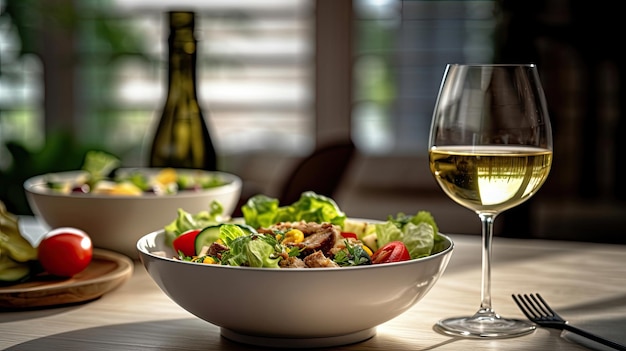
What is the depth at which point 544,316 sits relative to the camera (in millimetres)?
1000

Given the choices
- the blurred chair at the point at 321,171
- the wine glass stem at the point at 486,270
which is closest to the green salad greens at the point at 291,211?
the wine glass stem at the point at 486,270

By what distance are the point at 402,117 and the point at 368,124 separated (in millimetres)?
218

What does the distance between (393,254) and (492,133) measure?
0.55ft

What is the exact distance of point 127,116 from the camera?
5.86 metres

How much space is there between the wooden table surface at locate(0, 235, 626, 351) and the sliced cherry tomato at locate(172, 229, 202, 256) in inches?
2.9

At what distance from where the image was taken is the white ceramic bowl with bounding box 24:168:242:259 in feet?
4.41

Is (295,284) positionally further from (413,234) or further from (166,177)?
(166,177)

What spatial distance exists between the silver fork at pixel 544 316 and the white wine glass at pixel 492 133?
1.2 inches

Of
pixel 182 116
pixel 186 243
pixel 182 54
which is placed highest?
pixel 182 54

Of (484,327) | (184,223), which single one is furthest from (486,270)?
(184,223)

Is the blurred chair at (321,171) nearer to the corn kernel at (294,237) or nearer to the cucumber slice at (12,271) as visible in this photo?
the cucumber slice at (12,271)

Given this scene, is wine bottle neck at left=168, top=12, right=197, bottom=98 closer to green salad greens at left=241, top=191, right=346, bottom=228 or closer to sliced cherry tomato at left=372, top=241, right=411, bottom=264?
green salad greens at left=241, top=191, right=346, bottom=228

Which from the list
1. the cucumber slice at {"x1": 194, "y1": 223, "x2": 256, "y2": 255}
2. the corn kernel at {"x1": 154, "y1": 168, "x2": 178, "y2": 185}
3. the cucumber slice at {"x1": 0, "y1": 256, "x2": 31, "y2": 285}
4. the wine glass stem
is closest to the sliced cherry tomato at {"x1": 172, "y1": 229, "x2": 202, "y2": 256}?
the cucumber slice at {"x1": 194, "y1": 223, "x2": 256, "y2": 255}

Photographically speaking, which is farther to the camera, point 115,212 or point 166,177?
point 166,177
